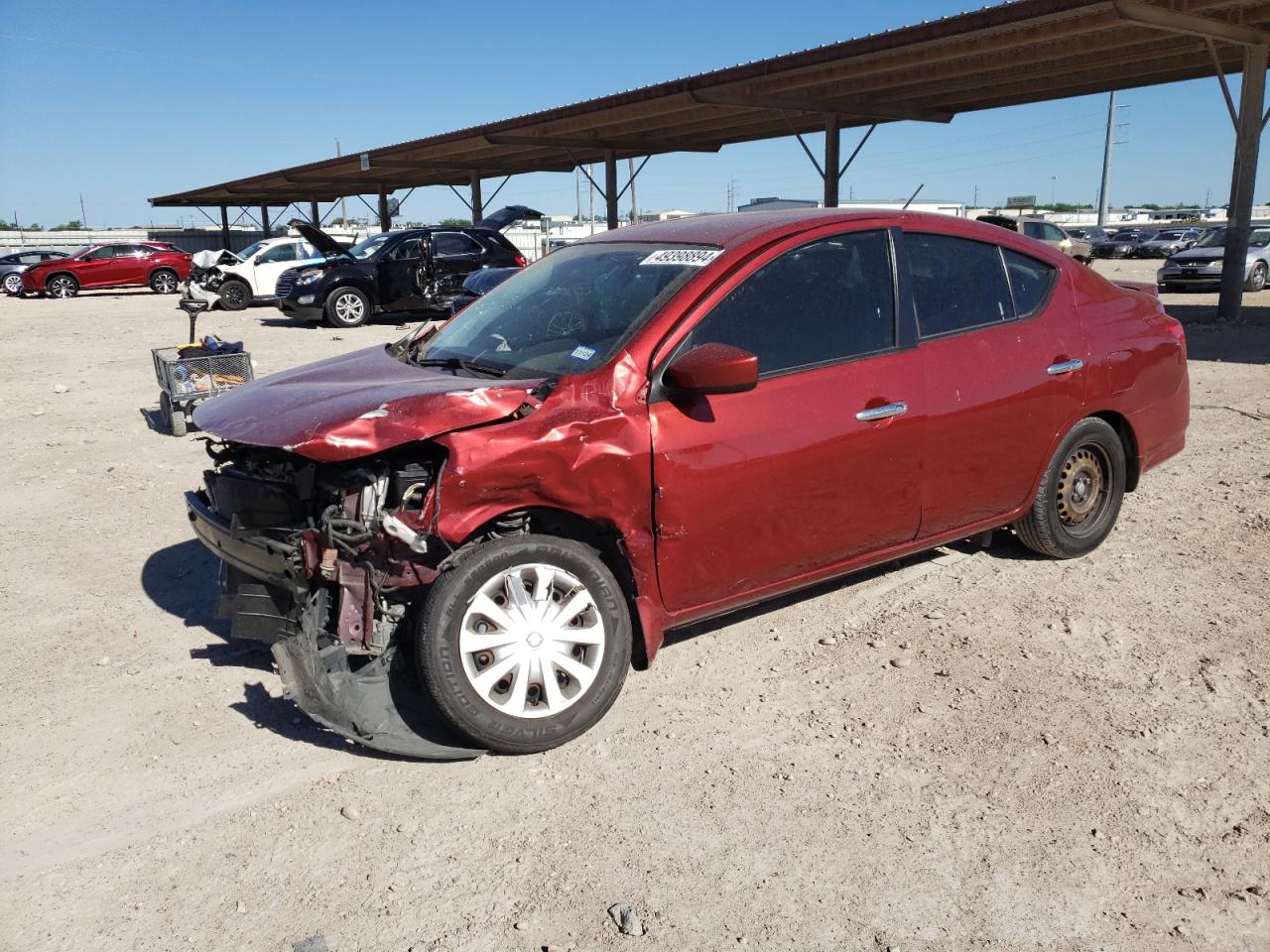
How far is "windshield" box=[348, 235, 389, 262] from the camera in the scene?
17.9 metres

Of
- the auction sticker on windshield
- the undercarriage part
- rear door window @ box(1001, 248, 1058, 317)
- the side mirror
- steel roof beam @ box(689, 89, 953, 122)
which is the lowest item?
the undercarriage part

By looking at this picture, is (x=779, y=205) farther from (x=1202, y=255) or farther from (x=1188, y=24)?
(x=1202, y=255)

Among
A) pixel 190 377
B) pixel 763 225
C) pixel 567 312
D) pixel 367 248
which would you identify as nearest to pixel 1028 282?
pixel 763 225

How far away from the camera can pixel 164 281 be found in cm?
2861

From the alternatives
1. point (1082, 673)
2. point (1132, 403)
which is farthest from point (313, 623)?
point (1132, 403)

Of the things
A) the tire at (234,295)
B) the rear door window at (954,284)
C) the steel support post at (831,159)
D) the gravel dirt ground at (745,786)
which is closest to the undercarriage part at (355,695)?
the gravel dirt ground at (745,786)

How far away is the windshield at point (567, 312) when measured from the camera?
12.0ft

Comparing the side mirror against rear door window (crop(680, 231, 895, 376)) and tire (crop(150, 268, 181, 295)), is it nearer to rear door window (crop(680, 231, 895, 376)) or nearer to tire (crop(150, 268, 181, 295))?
rear door window (crop(680, 231, 895, 376))

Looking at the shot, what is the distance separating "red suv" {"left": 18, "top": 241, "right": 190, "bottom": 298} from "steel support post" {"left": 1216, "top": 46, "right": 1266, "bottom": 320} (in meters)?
26.1

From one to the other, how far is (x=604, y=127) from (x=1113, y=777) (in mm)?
21352

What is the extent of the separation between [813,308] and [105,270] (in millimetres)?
28943

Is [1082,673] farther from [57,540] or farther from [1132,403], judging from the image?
[57,540]

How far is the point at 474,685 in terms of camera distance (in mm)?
3176

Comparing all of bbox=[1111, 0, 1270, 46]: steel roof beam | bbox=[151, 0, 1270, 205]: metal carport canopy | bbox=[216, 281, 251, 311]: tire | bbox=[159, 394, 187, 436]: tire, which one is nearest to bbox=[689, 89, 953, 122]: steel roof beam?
bbox=[151, 0, 1270, 205]: metal carport canopy
